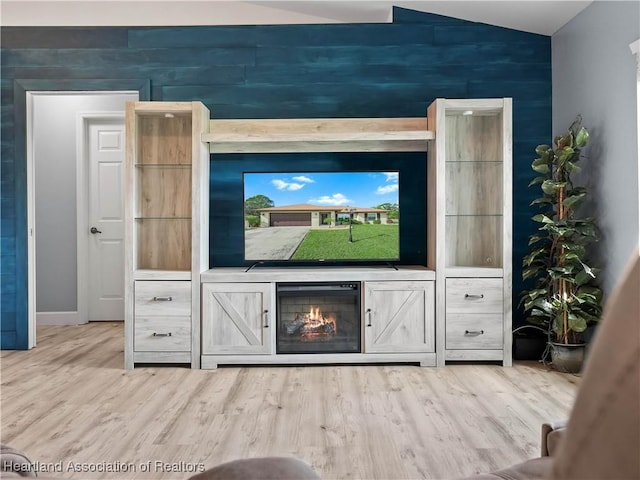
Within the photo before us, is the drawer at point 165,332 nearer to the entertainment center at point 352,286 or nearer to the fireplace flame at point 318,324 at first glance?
the entertainment center at point 352,286

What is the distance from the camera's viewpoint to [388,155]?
4.15 meters

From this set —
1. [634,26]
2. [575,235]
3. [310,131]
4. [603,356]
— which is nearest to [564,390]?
[575,235]

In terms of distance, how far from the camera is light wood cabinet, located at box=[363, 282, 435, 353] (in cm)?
363

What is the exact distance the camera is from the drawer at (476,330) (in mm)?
3615

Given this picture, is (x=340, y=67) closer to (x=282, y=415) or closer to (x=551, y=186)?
(x=551, y=186)

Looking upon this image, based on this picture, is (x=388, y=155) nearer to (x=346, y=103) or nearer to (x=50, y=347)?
(x=346, y=103)

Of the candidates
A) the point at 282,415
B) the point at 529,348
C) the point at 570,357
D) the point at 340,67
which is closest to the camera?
the point at 282,415

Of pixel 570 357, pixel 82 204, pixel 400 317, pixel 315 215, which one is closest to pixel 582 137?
pixel 570 357

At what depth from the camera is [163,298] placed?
3.64 meters

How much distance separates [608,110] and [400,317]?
199 centimetres

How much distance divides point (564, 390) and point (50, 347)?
13.0 feet

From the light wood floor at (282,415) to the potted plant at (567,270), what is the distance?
0.25 meters

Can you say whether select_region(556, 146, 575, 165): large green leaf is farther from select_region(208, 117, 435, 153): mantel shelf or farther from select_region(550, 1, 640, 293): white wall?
select_region(208, 117, 435, 153): mantel shelf

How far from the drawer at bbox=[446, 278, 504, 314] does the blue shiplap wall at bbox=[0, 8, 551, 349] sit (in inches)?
27.0
